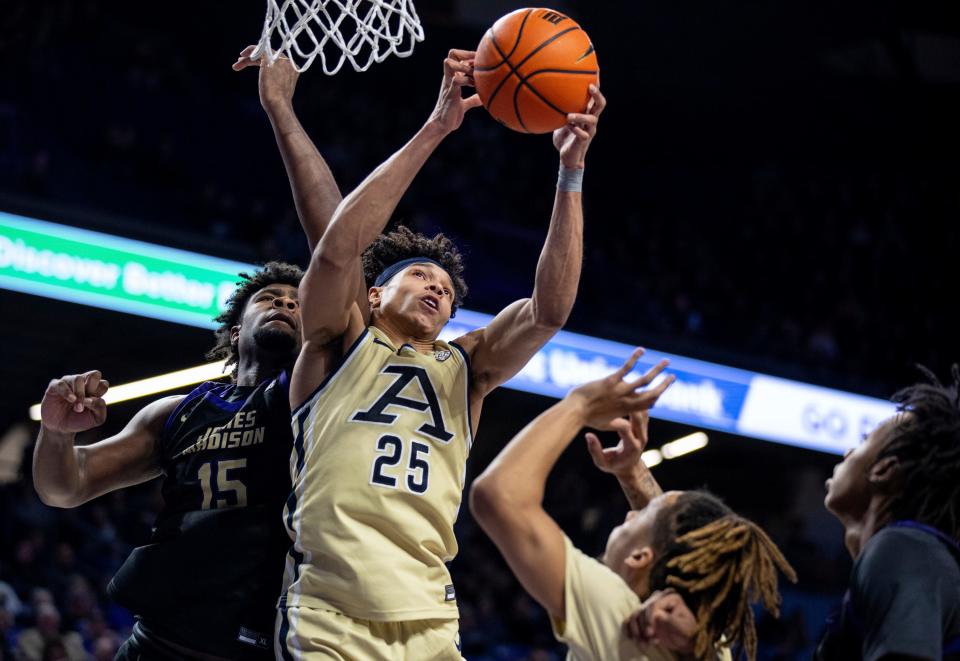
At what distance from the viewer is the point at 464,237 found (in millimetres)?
14039

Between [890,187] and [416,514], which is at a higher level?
[890,187]

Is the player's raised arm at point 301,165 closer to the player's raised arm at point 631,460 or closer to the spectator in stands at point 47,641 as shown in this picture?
the player's raised arm at point 631,460

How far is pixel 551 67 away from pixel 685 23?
51.6 feet

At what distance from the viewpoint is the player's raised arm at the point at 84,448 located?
12.1 feet

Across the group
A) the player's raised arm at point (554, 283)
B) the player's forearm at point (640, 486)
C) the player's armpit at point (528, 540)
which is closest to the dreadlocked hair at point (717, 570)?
the player's armpit at point (528, 540)

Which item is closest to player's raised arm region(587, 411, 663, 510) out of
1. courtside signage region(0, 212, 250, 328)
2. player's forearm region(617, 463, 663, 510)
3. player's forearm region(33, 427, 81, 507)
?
player's forearm region(617, 463, 663, 510)

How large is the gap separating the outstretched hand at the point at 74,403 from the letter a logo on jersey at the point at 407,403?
3.08 ft

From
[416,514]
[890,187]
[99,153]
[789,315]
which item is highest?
[890,187]

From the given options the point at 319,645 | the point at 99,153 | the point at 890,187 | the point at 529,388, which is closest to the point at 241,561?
the point at 319,645

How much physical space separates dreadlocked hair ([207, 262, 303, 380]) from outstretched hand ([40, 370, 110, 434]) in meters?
0.65

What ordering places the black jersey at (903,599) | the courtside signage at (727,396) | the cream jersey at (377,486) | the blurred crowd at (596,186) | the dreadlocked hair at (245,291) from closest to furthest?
1. the black jersey at (903,599)
2. the cream jersey at (377,486)
3. the dreadlocked hair at (245,291)
4. the courtside signage at (727,396)
5. the blurred crowd at (596,186)

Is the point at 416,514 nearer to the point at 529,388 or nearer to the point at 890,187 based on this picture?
the point at 529,388

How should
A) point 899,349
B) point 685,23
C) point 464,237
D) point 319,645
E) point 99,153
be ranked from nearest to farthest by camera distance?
point 319,645, point 99,153, point 464,237, point 899,349, point 685,23

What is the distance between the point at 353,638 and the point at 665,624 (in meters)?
1.00
